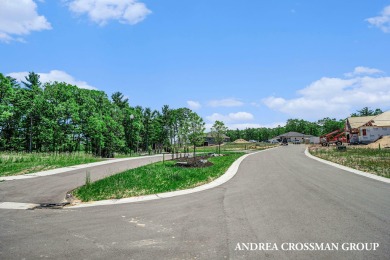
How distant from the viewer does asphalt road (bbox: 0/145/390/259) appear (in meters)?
4.88

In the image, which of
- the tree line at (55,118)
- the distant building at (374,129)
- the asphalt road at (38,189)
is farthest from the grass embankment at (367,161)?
the distant building at (374,129)

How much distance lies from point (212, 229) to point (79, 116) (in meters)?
47.8

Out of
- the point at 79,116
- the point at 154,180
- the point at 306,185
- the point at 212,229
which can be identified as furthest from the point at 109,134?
the point at 212,229

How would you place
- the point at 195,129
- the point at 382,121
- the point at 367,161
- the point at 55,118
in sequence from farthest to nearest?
the point at 382,121 < the point at 55,118 < the point at 195,129 < the point at 367,161

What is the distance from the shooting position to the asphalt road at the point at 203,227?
4.88m

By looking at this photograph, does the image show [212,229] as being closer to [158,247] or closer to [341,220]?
[158,247]

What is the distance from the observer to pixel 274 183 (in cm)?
1270

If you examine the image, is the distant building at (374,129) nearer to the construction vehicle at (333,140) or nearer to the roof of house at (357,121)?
the roof of house at (357,121)

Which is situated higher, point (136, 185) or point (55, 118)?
point (55, 118)

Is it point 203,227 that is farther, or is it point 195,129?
point 195,129

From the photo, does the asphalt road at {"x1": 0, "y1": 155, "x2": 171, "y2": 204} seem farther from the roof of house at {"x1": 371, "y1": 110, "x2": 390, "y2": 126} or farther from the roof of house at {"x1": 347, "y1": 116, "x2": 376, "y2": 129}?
the roof of house at {"x1": 347, "y1": 116, "x2": 376, "y2": 129}

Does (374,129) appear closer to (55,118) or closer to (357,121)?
(357,121)


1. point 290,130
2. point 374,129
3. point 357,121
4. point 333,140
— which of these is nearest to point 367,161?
point 374,129

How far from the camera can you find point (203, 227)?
20.7 ft
